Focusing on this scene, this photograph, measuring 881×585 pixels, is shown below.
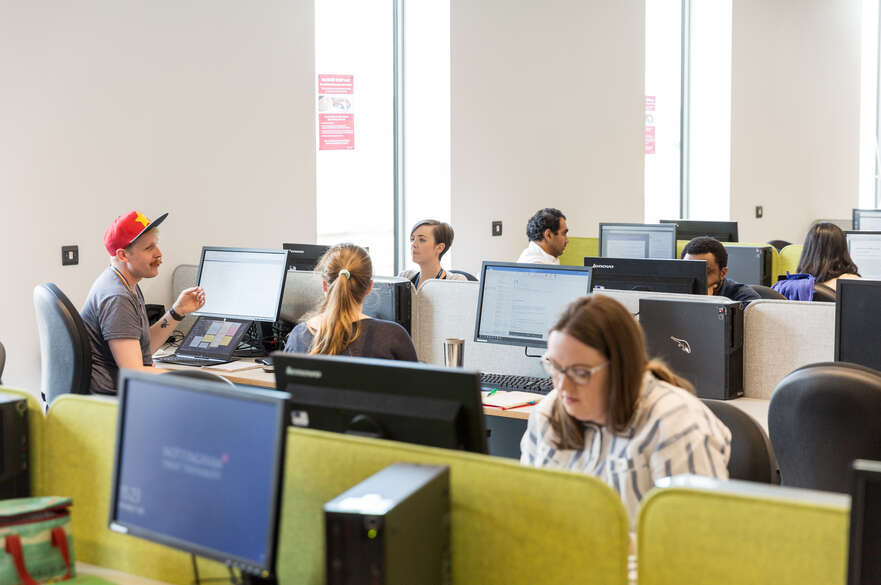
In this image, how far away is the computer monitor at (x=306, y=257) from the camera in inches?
170

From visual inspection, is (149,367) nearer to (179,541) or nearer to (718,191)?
(179,541)

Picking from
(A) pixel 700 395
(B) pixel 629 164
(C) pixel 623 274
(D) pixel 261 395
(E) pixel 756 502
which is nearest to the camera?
(E) pixel 756 502

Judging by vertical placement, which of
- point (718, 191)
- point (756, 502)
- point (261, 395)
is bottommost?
point (756, 502)

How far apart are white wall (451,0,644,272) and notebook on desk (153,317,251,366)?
244 centimetres

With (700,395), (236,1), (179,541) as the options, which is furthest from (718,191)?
(179,541)

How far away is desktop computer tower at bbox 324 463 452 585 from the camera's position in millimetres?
1280

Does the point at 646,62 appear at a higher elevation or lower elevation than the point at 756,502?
higher

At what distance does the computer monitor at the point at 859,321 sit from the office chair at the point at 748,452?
900mm

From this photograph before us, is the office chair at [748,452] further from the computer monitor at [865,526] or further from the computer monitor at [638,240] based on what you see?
the computer monitor at [638,240]

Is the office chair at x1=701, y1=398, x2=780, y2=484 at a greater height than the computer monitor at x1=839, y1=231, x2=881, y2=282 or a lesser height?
lesser

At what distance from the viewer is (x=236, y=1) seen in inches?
196

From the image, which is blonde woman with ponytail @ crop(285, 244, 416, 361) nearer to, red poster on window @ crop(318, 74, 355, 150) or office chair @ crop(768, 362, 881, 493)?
office chair @ crop(768, 362, 881, 493)

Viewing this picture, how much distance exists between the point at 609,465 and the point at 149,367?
214 cm

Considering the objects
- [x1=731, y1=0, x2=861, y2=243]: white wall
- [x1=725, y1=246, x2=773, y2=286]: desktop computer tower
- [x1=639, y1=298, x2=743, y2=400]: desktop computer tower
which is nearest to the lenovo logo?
[x1=639, y1=298, x2=743, y2=400]: desktop computer tower
